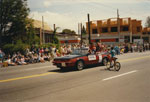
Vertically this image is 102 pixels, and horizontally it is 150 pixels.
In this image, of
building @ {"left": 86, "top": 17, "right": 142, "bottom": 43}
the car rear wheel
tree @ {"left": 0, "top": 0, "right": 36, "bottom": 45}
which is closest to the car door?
the car rear wheel

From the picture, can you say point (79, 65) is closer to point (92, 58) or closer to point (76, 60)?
point (76, 60)

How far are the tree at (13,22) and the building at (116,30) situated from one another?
1184 inches

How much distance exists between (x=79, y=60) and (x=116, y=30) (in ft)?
162

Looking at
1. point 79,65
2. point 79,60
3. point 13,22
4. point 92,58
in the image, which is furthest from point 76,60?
point 13,22

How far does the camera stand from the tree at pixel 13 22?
30141 mm

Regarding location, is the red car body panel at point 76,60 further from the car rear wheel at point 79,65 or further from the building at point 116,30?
the building at point 116,30

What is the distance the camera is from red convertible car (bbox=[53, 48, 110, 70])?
1125 centimetres

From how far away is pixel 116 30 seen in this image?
58656mm

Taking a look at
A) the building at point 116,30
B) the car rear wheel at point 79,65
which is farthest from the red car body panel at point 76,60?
the building at point 116,30

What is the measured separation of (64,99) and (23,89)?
2254 millimetres

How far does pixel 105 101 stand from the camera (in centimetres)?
535

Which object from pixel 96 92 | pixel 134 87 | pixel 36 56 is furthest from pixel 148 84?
pixel 36 56

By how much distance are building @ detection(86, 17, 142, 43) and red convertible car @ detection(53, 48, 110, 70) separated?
139 feet

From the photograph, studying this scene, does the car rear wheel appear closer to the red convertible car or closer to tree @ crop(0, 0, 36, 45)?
the red convertible car
